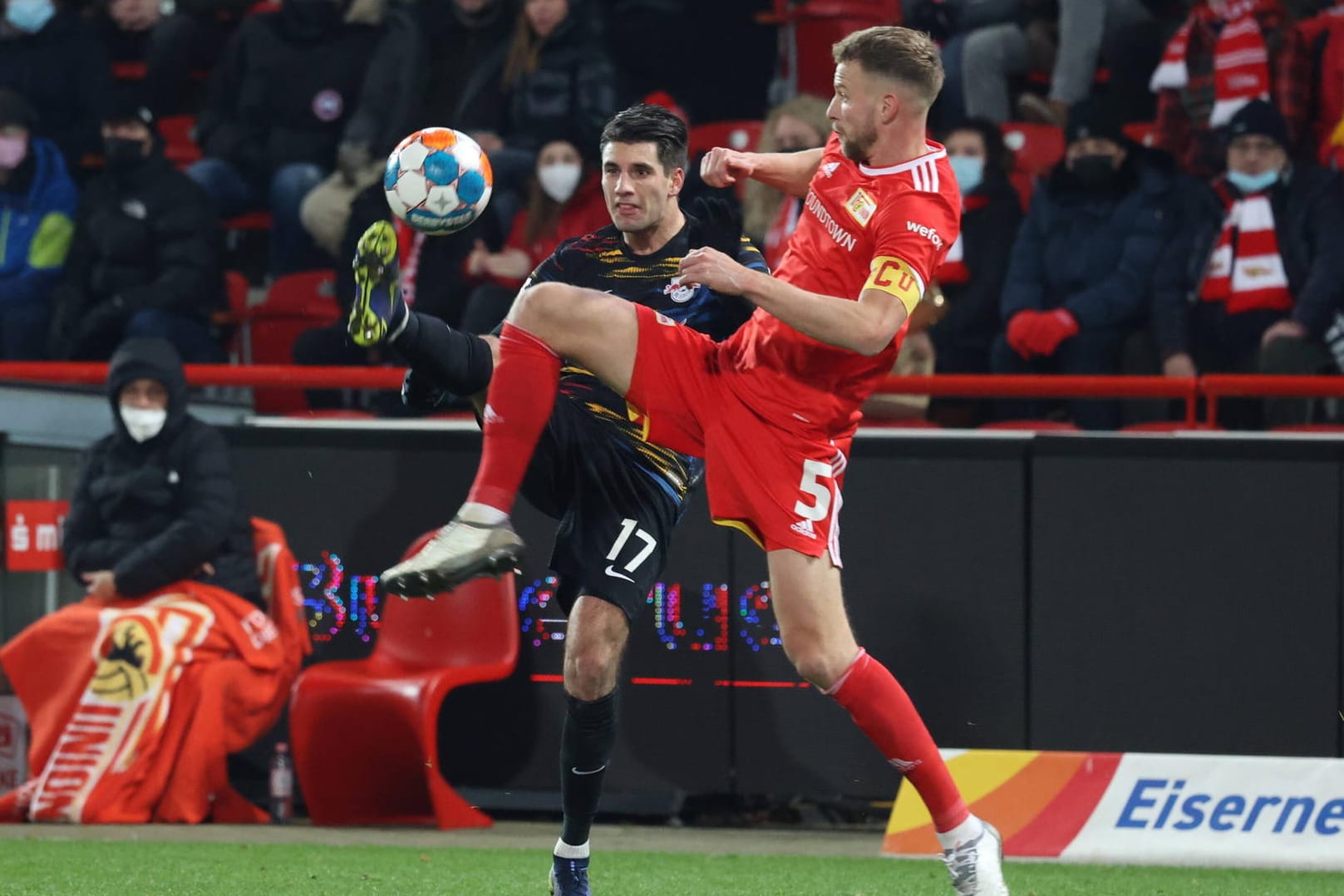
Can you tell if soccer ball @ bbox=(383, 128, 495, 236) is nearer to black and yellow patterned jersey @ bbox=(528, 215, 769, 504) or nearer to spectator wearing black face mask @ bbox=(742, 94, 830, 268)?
black and yellow patterned jersey @ bbox=(528, 215, 769, 504)

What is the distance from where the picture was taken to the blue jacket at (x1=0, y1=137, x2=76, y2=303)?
9500 mm

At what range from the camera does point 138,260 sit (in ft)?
30.1

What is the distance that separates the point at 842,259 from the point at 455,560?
1.18 meters

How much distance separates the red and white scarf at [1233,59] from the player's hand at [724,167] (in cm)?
438

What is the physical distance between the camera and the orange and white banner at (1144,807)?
591cm

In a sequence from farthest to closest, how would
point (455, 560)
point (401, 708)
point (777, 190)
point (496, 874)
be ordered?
point (777, 190)
point (401, 708)
point (496, 874)
point (455, 560)

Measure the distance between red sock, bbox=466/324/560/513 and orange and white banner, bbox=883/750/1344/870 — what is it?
7.22 ft

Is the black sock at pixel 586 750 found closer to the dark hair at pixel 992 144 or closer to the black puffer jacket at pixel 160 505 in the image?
the black puffer jacket at pixel 160 505

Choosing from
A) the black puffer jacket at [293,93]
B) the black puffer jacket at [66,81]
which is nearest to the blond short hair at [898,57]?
the black puffer jacket at [293,93]

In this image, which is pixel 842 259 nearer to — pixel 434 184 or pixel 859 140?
pixel 859 140

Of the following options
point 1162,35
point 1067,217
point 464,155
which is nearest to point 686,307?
point 464,155

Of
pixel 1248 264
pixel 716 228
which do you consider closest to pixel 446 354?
pixel 716 228

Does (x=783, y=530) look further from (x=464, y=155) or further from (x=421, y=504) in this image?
(x=421, y=504)

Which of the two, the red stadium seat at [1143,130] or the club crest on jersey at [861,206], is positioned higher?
the red stadium seat at [1143,130]
